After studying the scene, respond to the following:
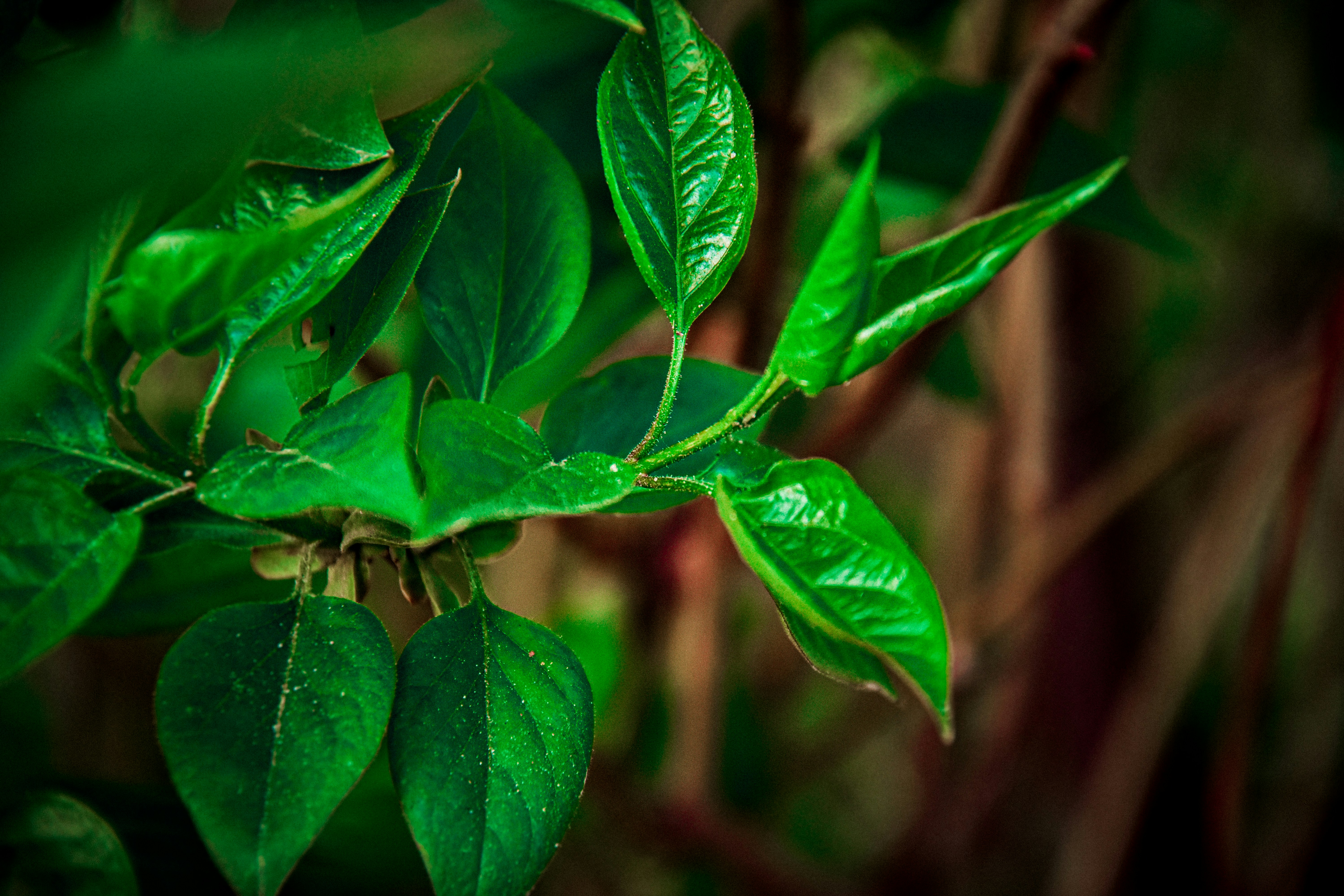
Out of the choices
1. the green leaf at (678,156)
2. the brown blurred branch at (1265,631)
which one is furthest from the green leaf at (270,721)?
the brown blurred branch at (1265,631)

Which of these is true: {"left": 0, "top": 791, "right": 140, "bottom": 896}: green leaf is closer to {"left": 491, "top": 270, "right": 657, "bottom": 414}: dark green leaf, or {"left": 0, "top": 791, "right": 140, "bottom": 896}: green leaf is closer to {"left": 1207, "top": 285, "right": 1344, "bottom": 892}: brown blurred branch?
{"left": 491, "top": 270, "right": 657, "bottom": 414}: dark green leaf

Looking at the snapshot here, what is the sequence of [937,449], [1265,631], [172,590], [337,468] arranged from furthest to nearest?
[937,449]
[1265,631]
[172,590]
[337,468]

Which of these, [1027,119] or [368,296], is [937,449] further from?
[368,296]

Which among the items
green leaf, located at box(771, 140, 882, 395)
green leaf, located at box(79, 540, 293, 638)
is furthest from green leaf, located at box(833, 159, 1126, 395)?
green leaf, located at box(79, 540, 293, 638)

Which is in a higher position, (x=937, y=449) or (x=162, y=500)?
(x=162, y=500)

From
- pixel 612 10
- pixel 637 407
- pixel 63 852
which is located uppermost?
pixel 612 10

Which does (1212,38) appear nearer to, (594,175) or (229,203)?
(594,175)

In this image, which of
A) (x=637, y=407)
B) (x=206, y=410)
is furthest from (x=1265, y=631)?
(x=206, y=410)
